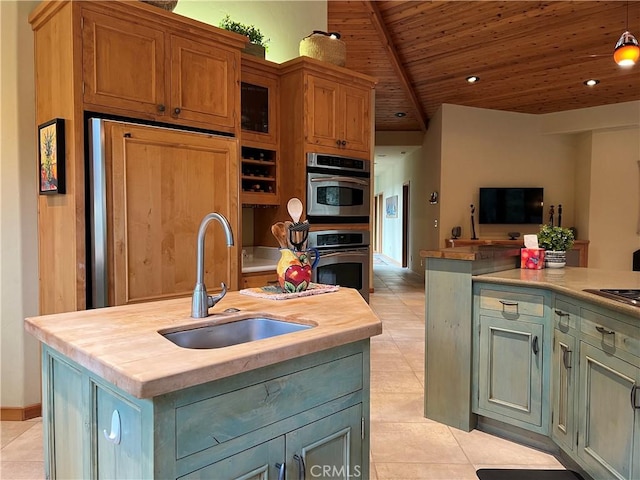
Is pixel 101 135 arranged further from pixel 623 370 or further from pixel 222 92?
pixel 623 370

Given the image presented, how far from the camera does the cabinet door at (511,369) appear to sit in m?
2.28

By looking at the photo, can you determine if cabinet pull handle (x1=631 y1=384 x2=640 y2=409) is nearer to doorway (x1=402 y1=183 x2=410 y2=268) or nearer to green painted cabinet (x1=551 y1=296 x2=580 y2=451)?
green painted cabinet (x1=551 y1=296 x2=580 y2=451)

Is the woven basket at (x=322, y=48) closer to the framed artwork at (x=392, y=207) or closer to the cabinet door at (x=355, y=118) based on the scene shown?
the cabinet door at (x=355, y=118)

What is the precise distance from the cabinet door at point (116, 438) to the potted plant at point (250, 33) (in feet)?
9.34

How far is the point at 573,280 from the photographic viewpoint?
7.61 ft

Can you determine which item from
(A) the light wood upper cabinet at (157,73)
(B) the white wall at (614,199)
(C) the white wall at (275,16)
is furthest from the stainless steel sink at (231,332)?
(B) the white wall at (614,199)

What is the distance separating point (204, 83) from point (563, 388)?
256 cm

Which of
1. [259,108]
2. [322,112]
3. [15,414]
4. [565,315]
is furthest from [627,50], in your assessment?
[15,414]

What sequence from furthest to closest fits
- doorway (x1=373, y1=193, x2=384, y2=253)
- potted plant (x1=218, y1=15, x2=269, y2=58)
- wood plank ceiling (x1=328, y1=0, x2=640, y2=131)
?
doorway (x1=373, y1=193, x2=384, y2=253), wood plank ceiling (x1=328, y1=0, x2=640, y2=131), potted plant (x1=218, y1=15, x2=269, y2=58)

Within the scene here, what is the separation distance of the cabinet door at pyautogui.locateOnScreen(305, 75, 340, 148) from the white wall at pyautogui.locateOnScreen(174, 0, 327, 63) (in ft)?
1.86

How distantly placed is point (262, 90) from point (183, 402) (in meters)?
2.90

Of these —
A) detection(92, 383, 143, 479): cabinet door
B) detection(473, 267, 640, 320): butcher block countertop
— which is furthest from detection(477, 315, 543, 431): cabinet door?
detection(92, 383, 143, 479): cabinet door

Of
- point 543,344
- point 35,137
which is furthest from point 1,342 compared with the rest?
point 543,344

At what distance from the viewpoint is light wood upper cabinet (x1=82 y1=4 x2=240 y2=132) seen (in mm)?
2273
